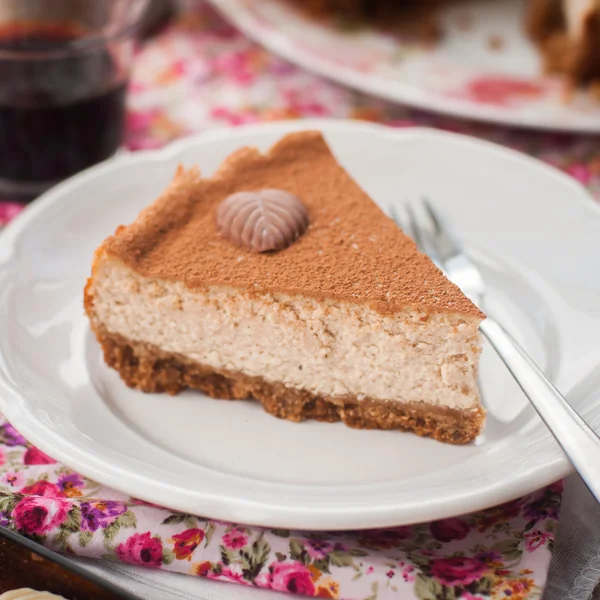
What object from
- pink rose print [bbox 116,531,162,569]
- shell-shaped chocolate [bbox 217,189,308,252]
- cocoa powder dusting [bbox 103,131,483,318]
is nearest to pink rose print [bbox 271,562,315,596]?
pink rose print [bbox 116,531,162,569]

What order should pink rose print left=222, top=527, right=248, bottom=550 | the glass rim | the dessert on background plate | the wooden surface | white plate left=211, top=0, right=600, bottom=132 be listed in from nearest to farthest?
the wooden surface < pink rose print left=222, top=527, right=248, bottom=550 < the glass rim < white plate left=211, top=0, right=600, bottom=132 < the dessert on background plate

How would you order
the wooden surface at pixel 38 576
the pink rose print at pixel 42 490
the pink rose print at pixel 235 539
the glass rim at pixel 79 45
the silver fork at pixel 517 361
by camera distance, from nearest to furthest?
the wooden surface at pixel 38 576 → the silver fork at pixel 517 361 → the pink rose print at pixel 235 539 → the pink rose print at pixel 42 490 → the glass rim at pixel 79 45

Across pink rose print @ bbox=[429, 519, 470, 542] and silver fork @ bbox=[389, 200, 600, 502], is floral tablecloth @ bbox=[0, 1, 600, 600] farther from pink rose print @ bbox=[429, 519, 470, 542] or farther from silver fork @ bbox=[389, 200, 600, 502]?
silver fork @ bbox=[389, 200, 600, 502]

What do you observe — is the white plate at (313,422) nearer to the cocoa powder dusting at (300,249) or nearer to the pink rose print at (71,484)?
the pink rose print at (71,484)

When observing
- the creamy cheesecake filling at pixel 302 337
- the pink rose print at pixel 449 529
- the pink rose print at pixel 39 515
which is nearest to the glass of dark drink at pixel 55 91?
the creamy cheesecake filling at pixel 302 337

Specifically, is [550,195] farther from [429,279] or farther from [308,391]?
[308,391]

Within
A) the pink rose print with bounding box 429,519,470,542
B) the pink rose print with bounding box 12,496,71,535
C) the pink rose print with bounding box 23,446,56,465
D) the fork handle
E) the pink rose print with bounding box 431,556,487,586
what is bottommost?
the pink rose print with bounding box 23,446,56,465
